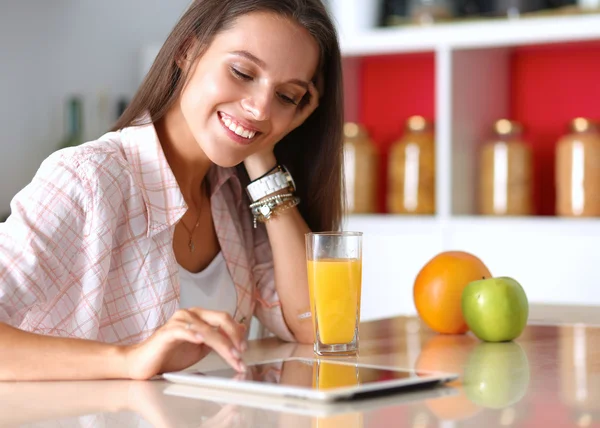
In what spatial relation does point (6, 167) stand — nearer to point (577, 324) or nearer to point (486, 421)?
point (577, 324)

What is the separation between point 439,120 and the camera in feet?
8.89

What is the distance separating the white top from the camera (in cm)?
152

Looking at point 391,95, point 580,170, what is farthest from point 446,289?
point 391,95

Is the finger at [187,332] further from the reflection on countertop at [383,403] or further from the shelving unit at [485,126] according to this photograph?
the shelving unit at [485,126]

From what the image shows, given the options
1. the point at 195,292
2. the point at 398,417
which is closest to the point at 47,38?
the point at 195,292

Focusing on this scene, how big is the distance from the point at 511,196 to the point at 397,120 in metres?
0.62

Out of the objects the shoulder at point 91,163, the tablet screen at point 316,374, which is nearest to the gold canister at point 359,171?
the shoulder at point 91,163

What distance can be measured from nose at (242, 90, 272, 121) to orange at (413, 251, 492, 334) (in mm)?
353

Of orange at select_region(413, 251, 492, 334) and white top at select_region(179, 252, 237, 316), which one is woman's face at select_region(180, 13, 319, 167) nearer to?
white top at select_region(179, 252, 237, 316)

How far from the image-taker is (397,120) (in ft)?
10.4

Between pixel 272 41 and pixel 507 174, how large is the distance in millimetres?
1481

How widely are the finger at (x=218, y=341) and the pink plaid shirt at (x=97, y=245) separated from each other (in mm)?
267

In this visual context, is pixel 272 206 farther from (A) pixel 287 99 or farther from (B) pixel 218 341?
(B) pixel 218 341

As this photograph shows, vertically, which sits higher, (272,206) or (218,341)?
(272,206)
